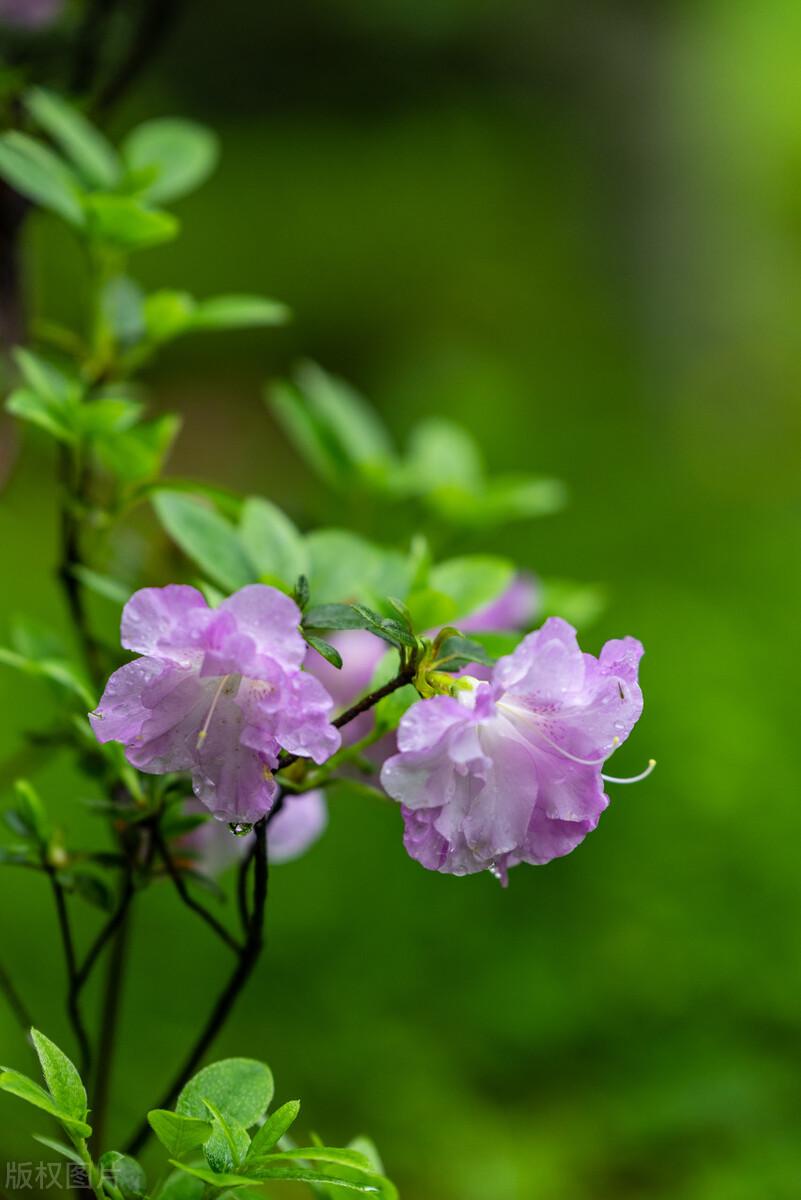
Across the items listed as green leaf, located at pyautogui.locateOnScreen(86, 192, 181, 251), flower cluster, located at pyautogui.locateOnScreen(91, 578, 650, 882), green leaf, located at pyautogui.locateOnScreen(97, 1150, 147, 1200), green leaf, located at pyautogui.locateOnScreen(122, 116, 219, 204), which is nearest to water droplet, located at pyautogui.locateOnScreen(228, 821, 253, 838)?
flower cluster, located at pyautogui.locateOnScreen(91, 578, 650, 882)

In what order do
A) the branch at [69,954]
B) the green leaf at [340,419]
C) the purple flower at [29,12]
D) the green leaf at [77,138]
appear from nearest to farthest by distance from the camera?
the branch at [69,954] < the green leaf at [77,138] < the green leaf at [340,419] < the purple flower at [29,12]

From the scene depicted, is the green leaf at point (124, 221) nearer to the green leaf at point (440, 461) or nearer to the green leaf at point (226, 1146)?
the green leaf at point (440, 461)

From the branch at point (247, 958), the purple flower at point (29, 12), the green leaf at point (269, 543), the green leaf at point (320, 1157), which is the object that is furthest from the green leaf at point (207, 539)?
the purple flower at point (29, 12)

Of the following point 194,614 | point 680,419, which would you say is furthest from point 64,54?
point 680,419

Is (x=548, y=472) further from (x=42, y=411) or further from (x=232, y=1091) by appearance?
(x=232, y=1091)

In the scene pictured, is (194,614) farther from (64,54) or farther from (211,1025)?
(64,54)

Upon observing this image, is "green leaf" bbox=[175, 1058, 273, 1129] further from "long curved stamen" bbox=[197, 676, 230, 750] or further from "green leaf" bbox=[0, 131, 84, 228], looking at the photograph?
"green leaf" bbox=[0, 131, 84, 228]
